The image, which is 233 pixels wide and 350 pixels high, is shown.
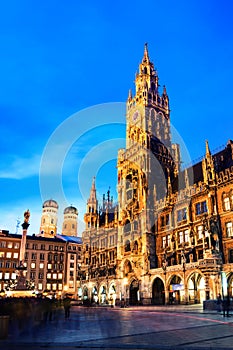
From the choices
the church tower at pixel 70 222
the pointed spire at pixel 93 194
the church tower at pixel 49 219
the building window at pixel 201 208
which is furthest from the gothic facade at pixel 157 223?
the church tower at pixel 70 222

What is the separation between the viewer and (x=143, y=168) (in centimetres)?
6259

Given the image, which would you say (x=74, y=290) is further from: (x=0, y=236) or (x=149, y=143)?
(x=149, y=143)

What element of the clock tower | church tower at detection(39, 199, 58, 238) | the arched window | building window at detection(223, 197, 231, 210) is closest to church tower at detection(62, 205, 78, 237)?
church tower at detection(39, 199, 58, 238)

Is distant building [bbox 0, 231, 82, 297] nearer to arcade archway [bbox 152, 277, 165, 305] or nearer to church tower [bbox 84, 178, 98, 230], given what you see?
church tower [bbox 84, 178, 98, 230]

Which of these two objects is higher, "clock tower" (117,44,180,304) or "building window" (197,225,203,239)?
"clock tower" (117,44,180,304)

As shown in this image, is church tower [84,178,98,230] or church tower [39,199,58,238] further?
church tower [39,199,58,238]

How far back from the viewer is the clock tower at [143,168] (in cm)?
5831

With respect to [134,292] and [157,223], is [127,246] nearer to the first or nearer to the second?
[134,292]

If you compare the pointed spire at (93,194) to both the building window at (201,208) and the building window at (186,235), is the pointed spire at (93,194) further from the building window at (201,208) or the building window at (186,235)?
the building window at (201,208)

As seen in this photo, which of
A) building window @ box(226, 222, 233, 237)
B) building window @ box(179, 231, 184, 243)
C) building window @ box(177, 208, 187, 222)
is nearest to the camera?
building window @ box(226, 222, 233, 237)

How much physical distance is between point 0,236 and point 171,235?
186 feet

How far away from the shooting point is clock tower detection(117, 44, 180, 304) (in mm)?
58312

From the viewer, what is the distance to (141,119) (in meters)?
Answer: 69.8

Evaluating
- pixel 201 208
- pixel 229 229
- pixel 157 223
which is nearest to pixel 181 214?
pixel 201 208
